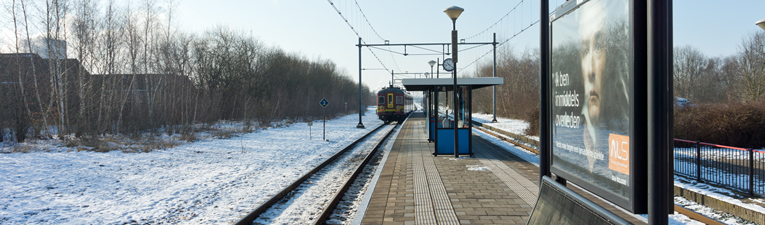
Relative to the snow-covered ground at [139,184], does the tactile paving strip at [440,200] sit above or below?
above

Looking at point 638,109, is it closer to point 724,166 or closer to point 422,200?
point 422,200

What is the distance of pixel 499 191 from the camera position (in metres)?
7.15

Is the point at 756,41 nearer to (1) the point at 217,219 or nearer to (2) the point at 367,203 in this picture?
(2) the point at 367,203

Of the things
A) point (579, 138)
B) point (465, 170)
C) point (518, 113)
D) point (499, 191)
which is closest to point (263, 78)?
point (518, 113)

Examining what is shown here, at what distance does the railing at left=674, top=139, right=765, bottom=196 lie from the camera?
6541 millimetres

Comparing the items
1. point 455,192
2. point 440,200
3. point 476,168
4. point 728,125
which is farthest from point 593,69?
point 728,125

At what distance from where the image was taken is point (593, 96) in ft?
9.11

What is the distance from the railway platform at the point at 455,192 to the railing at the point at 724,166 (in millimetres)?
2037

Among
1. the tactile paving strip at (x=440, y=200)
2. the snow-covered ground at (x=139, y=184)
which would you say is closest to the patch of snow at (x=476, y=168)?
the tactile paving strip at (x=440, y=200)

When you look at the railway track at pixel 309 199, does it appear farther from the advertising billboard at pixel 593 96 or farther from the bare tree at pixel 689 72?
the bare tree at pixel 689 72

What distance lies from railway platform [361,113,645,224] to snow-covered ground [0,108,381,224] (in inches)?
82.4

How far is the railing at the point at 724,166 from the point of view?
6.54 metres

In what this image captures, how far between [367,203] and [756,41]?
32411mm

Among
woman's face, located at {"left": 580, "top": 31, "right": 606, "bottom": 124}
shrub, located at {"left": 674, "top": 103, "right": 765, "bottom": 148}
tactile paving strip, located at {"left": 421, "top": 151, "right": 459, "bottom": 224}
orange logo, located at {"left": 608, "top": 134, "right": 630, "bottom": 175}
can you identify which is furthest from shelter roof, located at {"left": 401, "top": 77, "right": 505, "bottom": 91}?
orange logo, located at {"left": 608, "top": 134, "right": 630, "bottom": 175}
